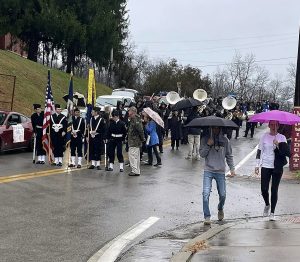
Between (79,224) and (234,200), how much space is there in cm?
441

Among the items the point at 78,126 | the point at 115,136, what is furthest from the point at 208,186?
the point at 78,126

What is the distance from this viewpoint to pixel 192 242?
838 cm

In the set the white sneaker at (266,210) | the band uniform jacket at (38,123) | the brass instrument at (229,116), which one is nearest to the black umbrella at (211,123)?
the white sneaker at (266,210)

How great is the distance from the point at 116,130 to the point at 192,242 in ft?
28.7

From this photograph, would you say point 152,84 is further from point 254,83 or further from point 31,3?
point 254,83

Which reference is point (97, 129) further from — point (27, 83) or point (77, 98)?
point (27, 83)

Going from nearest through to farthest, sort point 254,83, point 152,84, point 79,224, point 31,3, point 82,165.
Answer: point 79,224 → point 82,165 → point 31,3 → point 152,84 → point 254,83

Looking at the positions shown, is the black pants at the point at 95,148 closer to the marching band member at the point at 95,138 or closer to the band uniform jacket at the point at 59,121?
the marching band member at the point at 95,138

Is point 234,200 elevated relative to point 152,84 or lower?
lower

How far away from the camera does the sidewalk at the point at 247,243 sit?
742 cm

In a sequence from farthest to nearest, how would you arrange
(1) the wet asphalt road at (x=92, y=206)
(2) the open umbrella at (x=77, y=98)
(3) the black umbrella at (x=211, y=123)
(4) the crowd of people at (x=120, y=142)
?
1. (2) the open umbrella at (x=77, y=98)
2. (4) the crowd of people at (x=120, y=142)
3. (3) the black umbrella at (x=211, y=123)
4. (1) the wet asphalt road at (x=92, y=206)

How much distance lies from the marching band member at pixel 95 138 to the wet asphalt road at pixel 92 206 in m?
0.62

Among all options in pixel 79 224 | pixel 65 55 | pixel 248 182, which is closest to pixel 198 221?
pixel 79 224

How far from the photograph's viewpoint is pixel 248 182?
1580 cm
